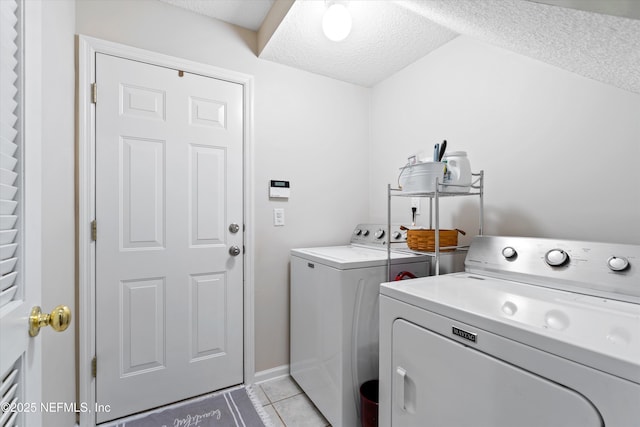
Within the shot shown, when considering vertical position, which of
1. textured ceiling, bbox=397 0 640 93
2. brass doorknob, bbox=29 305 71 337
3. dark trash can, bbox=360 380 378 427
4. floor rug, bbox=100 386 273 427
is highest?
textured ceiling, bbox=397 0 640 93

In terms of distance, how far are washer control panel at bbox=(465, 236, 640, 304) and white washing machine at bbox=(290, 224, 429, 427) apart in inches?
16.5

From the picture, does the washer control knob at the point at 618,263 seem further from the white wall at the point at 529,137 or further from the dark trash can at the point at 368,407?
the dark trash can at the point at 368,407

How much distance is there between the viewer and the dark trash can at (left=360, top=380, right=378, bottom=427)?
1404 millimetres

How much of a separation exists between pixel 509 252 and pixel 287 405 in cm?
150

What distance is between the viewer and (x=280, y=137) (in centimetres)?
210

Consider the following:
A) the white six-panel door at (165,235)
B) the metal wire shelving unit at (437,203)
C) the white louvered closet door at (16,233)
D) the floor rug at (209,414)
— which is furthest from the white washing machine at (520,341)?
the white six-panel door at (165,235)

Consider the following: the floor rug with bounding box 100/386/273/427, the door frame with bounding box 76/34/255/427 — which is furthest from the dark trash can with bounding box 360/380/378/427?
the door frame with bounding box 76/34/255/427

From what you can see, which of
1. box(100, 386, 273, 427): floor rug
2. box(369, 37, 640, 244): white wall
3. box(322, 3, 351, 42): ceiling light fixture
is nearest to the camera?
box(369, 37, 640, 244): white wall

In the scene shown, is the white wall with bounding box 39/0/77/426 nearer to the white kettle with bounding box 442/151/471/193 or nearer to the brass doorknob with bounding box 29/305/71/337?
the brass doorknob with bounding box 29/305/71/337

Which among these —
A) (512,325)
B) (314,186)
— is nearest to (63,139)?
(314,186)

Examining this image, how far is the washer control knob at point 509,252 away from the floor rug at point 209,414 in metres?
1.49

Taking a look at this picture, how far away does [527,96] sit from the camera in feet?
4.79

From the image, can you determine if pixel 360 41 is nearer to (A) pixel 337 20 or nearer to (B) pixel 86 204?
(A) pixel 337 20

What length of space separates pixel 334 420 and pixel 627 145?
70.9 inches
